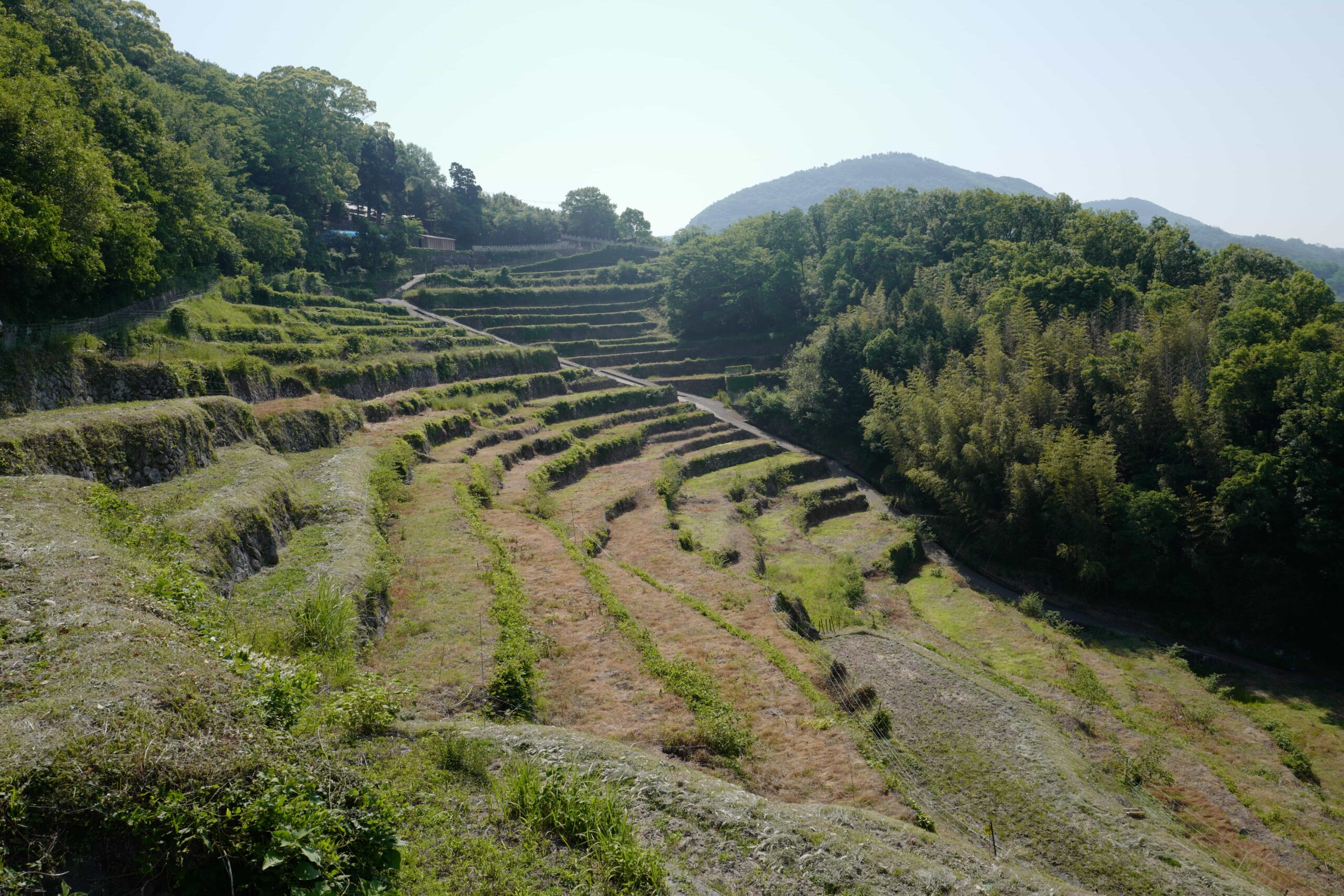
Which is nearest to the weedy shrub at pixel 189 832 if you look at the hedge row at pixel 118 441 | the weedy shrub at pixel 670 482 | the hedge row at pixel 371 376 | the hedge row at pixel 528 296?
the hedge row at pixel 118 441

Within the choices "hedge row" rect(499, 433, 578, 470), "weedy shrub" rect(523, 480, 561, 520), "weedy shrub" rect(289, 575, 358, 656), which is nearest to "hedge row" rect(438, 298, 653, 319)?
"hedge row" rect(499, 433, 578, 470)

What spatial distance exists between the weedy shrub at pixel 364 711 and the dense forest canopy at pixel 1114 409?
24313 mm

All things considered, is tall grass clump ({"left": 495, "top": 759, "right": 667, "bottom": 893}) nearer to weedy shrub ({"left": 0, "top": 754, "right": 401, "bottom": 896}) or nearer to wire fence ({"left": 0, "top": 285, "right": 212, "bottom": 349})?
weedy shrub ({"left": 0, "top": 754, "right": 401, "bottom": 896})

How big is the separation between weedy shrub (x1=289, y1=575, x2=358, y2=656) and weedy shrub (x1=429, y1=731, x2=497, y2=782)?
2.82 meters

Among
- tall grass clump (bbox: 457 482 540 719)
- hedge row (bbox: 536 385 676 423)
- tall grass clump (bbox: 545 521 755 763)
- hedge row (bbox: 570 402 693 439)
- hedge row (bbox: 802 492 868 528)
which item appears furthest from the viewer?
hedge row (bbox: 536 385 676 423)

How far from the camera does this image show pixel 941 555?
29766 millimetres

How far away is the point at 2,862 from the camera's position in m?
4.67

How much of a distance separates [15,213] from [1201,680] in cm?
3267

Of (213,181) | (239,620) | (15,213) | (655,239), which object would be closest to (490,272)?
(213,181)

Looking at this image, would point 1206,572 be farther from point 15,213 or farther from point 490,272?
point 490,272

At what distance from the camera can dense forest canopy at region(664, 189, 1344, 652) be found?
22203 millimetres

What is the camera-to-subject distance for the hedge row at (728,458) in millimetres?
34781

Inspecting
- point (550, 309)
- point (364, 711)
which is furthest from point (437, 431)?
point (550, 309)

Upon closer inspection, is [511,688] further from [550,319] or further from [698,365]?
[550,319]
